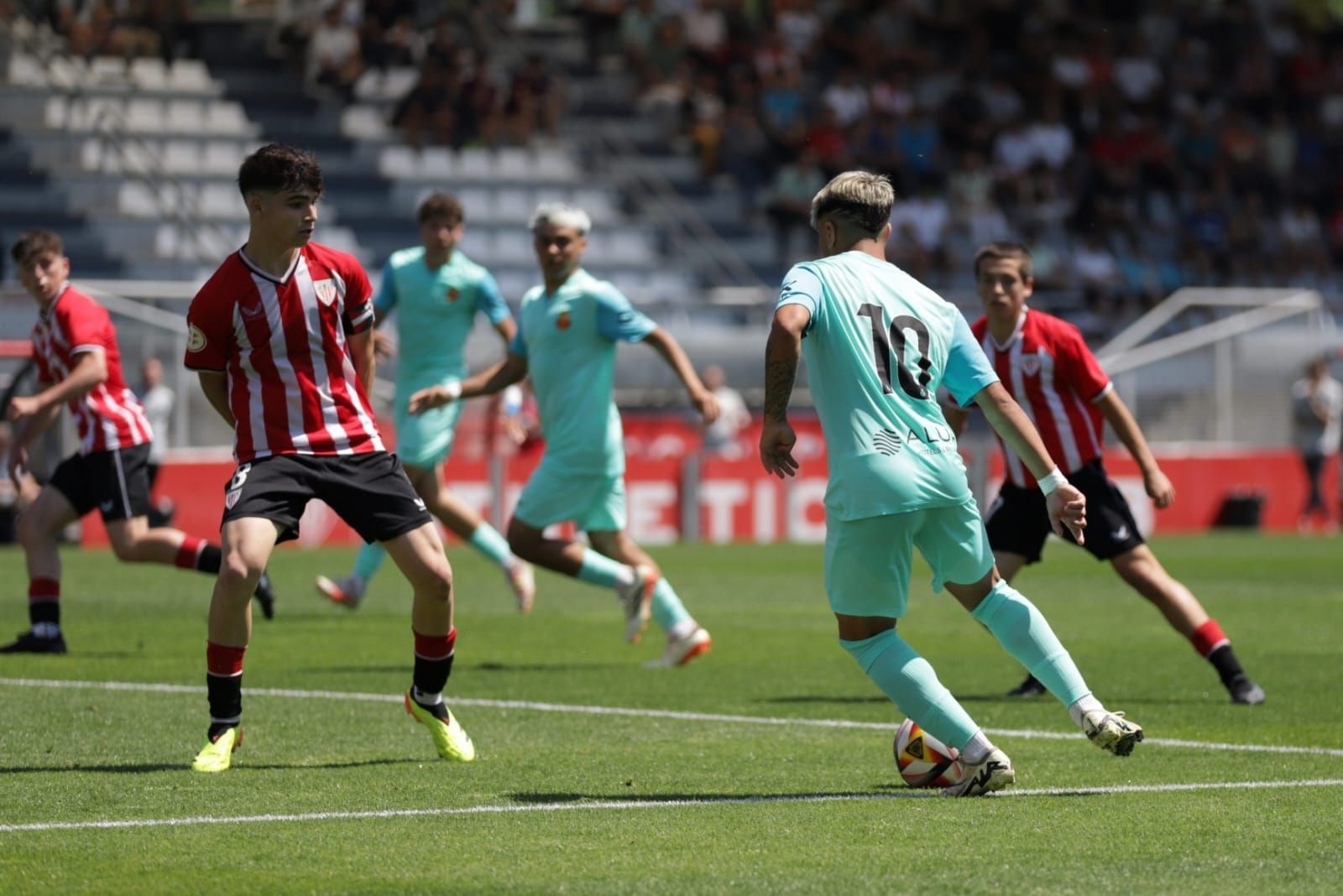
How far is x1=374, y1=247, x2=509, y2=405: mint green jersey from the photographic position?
1436cm

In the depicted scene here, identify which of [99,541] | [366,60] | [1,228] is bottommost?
[99,541]

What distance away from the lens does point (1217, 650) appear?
34.2 ft

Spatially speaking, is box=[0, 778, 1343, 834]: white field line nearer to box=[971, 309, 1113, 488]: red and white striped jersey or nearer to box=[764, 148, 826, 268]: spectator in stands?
box=[971, 309, 1113, 488]: red and white striped jersey

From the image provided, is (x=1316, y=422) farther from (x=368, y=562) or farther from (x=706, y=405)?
(x=706, y=405)

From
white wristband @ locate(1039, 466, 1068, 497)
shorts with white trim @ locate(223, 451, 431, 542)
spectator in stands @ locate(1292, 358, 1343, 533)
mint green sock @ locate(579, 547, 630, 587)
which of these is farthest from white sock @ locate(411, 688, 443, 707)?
spectator in stands @ locate(1292, 358, 1343, 533)

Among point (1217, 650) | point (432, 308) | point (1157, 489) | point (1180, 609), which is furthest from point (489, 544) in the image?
point (1157, 489)

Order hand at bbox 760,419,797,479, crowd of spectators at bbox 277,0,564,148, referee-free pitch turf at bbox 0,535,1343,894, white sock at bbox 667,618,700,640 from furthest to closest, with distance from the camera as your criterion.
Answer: crowd of spectators at bbox 277,0,564,148 → white sock at bbox 667,618,700,640 → hand at bbox 760,419,797,479 → referee-free pitch turf at bbox 0,535,1343,894

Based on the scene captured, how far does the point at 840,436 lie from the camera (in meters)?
7.13

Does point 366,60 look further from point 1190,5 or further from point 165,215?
point 1190,5

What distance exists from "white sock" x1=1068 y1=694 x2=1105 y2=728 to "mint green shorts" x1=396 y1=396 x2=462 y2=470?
7577 millimetres

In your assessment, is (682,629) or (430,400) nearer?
(430,400)

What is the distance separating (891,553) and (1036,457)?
0.56 meters

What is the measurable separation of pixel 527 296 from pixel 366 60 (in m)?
18.9

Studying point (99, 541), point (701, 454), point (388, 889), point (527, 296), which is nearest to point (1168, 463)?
point (701, 454)
